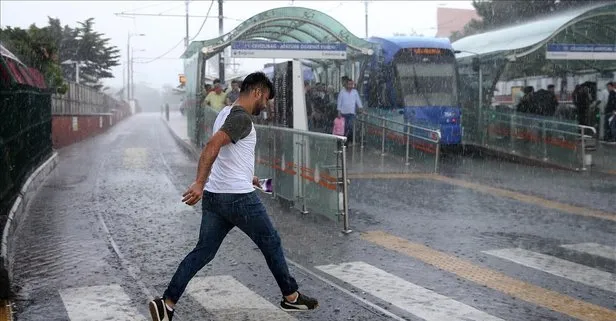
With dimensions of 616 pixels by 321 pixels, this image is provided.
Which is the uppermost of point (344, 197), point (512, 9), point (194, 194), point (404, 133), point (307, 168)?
point (512, 9)

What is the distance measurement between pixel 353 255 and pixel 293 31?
50.2 ft

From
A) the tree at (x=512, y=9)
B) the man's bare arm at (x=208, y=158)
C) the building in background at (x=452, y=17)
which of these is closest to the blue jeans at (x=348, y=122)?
the man's bare arm at (x=208, y=158)

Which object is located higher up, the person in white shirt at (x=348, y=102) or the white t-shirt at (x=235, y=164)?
the person in white shirt at (x=348, y=102)

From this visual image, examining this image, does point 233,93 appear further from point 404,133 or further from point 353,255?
point 353,255

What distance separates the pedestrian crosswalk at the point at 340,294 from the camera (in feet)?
18.4

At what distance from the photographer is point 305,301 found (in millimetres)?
5520

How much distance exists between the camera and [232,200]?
520 centimetres

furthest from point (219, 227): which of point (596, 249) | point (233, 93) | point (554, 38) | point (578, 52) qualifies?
point (554, 38)

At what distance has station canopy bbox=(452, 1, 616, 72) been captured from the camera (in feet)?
65.1

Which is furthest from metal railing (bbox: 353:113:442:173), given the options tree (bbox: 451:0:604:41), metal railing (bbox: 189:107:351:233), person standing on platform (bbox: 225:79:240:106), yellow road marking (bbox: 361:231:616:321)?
tree (bbox: 451:0:604:41)

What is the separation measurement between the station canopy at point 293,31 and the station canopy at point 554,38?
13.6 feet

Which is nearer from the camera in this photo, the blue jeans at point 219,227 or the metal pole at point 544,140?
the blue jeans at point 219,227

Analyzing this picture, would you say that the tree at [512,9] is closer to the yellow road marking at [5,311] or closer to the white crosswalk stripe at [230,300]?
the white crosswalk stripe at [230,300]

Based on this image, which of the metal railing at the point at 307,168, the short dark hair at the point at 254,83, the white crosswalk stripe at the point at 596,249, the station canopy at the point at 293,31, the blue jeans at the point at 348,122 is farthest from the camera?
the station canopy at the point at 293,31
